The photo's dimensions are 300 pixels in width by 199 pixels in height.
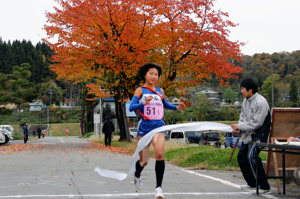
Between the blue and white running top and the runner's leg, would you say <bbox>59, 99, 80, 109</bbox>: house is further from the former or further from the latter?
the runner's leg

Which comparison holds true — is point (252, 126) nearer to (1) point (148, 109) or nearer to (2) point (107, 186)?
(1) point (148, 109)

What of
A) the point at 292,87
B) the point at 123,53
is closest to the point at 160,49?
the point at 123,53

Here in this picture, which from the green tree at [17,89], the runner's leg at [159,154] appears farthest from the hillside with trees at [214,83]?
the runner's leg at [159,154]

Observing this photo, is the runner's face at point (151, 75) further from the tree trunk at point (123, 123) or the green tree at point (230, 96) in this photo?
the green tree at point (230, 96)

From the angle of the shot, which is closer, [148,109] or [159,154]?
[159,154]

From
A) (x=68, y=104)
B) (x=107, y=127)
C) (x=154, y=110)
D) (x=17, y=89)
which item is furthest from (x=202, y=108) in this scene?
(x=154, y=110)

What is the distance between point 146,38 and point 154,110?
14335mm

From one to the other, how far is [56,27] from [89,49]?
237 centimetres

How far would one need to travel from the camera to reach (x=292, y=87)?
84375 millimetres

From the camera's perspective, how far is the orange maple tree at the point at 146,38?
18938 mm

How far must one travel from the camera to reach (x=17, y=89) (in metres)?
35.6

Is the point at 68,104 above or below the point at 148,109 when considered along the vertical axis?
below

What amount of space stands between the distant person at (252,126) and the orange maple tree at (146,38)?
42.8ft

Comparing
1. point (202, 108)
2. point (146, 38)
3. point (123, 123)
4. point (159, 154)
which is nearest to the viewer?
point (159, 154)
